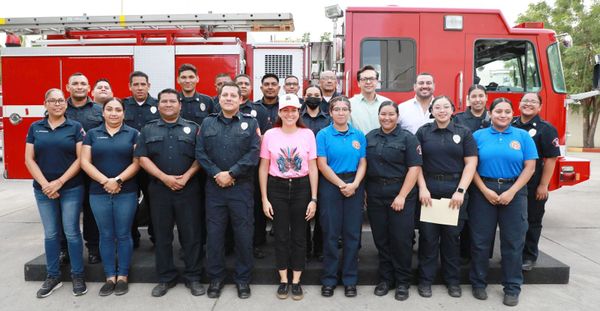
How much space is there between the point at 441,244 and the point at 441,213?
1.25 feet

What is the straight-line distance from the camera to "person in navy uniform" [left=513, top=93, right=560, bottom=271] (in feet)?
13.2

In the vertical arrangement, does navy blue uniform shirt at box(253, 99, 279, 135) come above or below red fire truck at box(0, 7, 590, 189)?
below

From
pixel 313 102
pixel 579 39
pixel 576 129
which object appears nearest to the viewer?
pixel 313 102

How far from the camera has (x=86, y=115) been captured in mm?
4301

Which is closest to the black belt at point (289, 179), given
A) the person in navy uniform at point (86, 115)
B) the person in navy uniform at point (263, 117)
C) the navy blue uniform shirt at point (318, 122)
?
the navy blue uniform shirt at point (318, 122)

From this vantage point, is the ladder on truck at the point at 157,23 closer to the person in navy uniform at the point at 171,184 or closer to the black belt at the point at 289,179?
the person in navy uniform at the point at 171,184

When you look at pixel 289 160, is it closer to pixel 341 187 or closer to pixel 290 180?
pixel 290 180

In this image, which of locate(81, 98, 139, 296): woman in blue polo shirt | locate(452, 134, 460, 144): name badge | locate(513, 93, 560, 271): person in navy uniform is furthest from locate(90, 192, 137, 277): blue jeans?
locate(513, 93, 560, 271): person in navy uniform

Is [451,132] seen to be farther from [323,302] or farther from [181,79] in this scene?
[181,79]

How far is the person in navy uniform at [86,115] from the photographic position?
4.22 m

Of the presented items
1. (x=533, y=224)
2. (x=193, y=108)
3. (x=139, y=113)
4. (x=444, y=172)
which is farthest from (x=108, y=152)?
(x=533, y=224)

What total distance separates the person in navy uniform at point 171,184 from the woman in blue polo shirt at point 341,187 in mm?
1113

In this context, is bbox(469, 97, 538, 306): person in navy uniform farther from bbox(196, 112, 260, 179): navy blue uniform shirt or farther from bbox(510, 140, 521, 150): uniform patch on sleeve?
bbox(196, 112, 260, 179): navy blue uniform shirt

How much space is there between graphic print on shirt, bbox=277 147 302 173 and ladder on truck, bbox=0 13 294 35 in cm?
304
